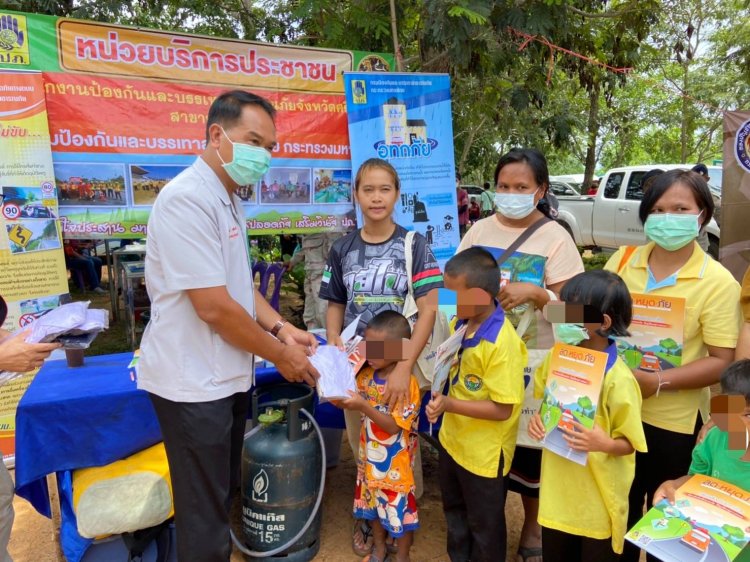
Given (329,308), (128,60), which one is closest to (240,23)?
(128,60)

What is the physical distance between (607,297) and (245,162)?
4.37 feet

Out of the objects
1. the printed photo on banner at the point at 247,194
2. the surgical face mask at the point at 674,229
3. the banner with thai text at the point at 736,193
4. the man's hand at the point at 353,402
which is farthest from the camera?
the banner with thai text at the point at 736,193

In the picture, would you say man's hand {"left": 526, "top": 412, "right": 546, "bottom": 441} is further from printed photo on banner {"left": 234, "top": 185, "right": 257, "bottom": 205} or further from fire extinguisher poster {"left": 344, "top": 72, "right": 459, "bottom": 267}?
printed photo on banner {"left": 234, "top": 185, "right": 257, "bottom": 205}

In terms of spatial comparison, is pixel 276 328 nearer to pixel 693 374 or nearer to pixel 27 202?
pixel 693 374

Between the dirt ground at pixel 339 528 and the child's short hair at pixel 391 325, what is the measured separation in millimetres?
1280

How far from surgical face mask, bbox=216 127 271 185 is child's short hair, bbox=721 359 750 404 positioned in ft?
5.43

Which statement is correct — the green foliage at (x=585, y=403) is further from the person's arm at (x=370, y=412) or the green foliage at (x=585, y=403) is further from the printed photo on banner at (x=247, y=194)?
the printed photo on banner at (x=247, y=194)

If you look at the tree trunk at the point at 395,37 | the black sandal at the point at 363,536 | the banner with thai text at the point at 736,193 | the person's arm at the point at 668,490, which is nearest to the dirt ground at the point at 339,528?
the black sandal at the point at 363,536

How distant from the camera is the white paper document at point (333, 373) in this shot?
211 centimetres

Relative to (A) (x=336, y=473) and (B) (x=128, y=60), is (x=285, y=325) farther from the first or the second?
(B) (x=128, y=60)

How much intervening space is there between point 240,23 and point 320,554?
247 inches

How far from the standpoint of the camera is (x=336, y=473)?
357cm

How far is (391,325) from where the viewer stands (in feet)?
7.48

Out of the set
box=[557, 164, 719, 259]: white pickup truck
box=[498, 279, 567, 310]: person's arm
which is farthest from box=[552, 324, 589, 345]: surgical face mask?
box=[557, 164, 719, 259]: white pickup truck
